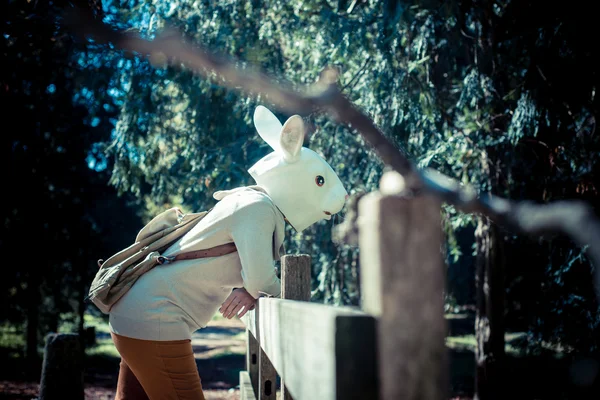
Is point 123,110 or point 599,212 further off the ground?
point 123,110

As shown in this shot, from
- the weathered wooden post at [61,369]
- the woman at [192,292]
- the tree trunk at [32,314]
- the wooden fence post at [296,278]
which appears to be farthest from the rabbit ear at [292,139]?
the tree trunk at [32,314]

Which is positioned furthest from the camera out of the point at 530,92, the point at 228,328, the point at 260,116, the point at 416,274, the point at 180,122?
the point at 228,328

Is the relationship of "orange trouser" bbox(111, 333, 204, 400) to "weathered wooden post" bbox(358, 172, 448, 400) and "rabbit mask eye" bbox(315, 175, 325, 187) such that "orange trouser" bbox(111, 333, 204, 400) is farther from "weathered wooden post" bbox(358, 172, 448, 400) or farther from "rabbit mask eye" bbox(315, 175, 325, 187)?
"weathered wooden post" bbox(358, 172, 448, 400)

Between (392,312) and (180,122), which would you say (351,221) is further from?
(180,122)

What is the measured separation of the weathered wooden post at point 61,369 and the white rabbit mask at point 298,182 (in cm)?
194

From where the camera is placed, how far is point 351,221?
1.12 meters

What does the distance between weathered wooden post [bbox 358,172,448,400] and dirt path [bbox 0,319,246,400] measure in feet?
23.6

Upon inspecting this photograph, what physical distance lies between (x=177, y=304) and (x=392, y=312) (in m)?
1.74

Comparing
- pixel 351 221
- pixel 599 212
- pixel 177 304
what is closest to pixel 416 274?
pixel 351 221

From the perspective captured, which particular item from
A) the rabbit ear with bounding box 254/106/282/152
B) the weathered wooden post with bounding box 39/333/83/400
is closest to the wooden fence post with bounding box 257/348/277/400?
the rabbit ear with bounding box 254/106/282/152

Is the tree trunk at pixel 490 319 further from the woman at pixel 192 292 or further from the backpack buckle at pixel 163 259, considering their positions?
the backpack buckle at pixel 163 259

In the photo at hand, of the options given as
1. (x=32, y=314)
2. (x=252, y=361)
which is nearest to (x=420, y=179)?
(x=252, y=361)

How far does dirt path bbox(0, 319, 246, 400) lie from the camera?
794 cm

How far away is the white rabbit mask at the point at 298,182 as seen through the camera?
115 inches
